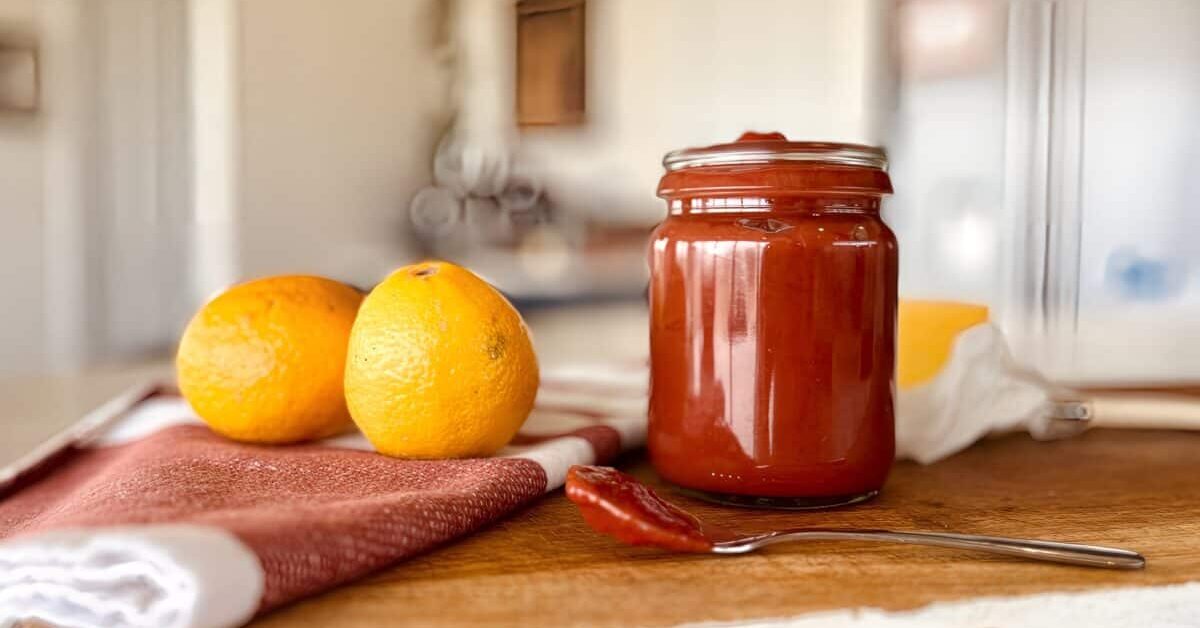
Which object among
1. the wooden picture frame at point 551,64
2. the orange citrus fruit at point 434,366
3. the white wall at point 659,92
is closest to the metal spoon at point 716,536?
the orange citrus fruit at point 434,366

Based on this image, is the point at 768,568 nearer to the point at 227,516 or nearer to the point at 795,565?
the point at 795,565

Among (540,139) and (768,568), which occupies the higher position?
(540,139)

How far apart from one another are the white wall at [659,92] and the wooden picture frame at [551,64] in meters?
0.04

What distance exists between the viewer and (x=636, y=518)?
0.51m

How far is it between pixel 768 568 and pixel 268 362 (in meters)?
0.38

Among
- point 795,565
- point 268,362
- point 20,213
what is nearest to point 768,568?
point 795,565

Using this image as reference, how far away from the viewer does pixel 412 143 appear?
11.6 feet

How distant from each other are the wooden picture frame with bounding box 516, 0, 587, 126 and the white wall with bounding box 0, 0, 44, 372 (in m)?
1.58

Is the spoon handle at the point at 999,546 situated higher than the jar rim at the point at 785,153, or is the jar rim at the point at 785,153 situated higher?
the jar rim at the point at 785,153

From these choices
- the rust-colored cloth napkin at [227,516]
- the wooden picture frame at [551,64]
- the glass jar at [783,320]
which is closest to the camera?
the rust-colored cloth napkin at [227,516]

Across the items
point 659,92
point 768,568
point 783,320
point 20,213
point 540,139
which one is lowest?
point 768,568

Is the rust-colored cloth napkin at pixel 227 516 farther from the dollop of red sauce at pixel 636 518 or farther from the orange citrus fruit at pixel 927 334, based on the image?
the orange citrus fruit at pixel 927 334

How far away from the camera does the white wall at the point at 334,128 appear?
124 inches

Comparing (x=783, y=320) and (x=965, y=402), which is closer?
(x=783, y=320)
